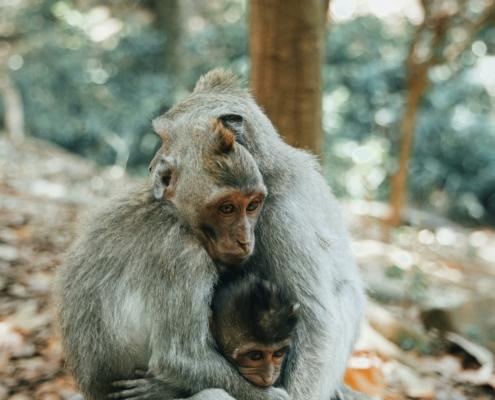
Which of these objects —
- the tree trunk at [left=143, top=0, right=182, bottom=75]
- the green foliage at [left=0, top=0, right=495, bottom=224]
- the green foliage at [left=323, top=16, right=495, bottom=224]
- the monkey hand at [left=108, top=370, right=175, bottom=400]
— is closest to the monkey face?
the monkey hand at [left=108, top=370, right=175, bottom=400]

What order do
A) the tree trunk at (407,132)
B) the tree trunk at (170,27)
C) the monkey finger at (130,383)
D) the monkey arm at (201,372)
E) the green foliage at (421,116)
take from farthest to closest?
the green foliage at (421,116) < the tree trunk at (170,27) < the tree trunk at (407,132) < the monkey finger at (130,383) < the monkey arm at (201,372)

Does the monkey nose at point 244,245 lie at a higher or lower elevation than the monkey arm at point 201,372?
higher

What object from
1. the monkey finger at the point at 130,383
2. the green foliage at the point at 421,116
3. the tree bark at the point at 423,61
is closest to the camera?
the monkey finger at the point at 130,383

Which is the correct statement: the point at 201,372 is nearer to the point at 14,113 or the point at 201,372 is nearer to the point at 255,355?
the point at 255,355

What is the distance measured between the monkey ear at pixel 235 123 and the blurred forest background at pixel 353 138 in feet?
6.62

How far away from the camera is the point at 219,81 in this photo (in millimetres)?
3615

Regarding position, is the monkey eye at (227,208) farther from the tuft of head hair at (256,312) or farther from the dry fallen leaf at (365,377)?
the dry fallen leaf at (365,377)

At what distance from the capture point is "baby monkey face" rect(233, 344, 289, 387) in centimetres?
Result: 308

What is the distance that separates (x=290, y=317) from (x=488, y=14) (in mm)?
9622

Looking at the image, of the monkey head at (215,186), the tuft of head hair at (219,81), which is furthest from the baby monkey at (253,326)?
the tuft of head hair at (219,81)

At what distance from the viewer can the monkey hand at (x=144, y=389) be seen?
9.53 ft

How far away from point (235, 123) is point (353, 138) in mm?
12719

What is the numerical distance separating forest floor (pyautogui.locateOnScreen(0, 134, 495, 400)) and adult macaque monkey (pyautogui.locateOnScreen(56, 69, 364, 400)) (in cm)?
130

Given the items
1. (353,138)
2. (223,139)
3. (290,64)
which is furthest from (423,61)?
(223,139)
